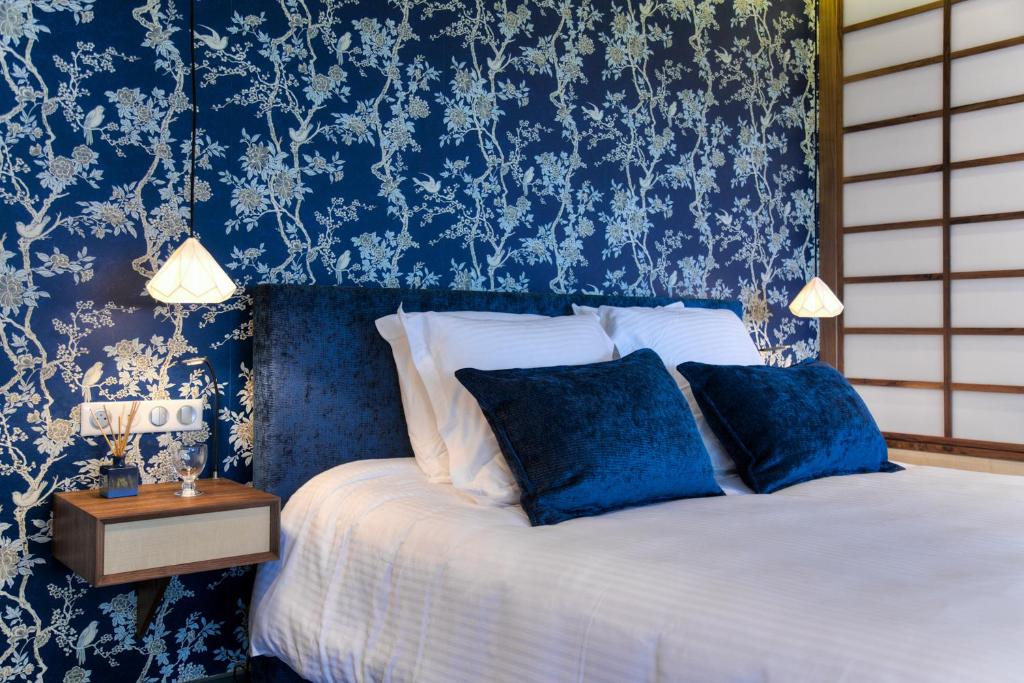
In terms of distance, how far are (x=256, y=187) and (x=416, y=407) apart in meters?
0.72

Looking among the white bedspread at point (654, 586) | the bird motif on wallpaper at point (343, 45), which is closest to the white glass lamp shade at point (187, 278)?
the white bedspread at point (654, 586)

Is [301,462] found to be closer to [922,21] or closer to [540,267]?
[540,267]

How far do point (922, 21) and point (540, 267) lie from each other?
219 cm

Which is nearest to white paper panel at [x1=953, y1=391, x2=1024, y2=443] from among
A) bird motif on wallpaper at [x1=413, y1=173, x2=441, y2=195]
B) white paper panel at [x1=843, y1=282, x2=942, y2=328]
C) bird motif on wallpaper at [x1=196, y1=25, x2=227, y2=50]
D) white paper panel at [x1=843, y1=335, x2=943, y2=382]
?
white paper panel at [x1=843, y1=335, x2=943, y2=382]

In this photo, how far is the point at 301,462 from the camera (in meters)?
2.28

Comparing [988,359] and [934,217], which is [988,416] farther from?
[934,217]

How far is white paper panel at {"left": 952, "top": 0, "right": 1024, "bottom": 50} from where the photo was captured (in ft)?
11.6

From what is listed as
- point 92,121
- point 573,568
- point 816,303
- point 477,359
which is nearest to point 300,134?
point 92,121

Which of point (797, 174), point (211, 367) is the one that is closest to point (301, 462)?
point (211, 367)

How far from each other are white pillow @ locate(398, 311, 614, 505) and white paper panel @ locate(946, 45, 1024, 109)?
2.20 metres

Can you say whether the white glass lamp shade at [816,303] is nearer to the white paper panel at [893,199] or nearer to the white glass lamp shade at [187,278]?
the white paper panel at [893,199]

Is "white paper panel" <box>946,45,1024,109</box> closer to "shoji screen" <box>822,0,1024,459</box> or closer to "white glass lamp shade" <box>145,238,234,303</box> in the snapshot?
"shoji screen" <box>822,0,1024,459</box>

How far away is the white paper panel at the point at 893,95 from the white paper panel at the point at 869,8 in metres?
0.29

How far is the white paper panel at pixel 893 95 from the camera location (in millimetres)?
3779
